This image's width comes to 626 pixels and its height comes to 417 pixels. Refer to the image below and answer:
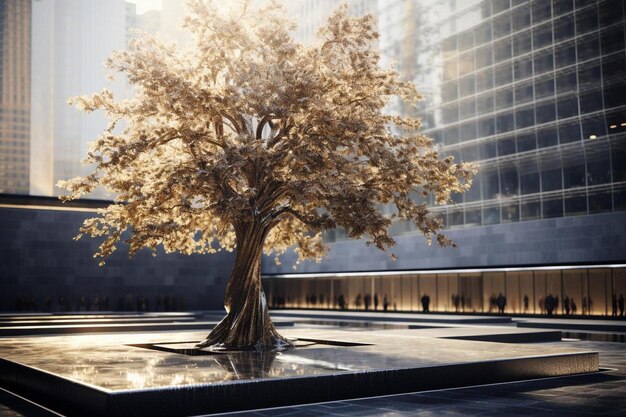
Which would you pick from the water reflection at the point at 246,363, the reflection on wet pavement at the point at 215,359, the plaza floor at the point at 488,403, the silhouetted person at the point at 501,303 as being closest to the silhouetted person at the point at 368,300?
the silhouetted person at the point at 501,303

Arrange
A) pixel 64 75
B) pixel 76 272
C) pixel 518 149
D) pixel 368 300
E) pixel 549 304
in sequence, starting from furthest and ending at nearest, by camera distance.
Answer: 1. pixel 64 75
2. pixel 368 300
3. pixel 76 272
4. pixel 518 149
5. pixel 549 304

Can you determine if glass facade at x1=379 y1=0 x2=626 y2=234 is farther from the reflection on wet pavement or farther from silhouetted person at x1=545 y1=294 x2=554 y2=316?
the reflection on wet pavement

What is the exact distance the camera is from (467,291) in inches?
1986

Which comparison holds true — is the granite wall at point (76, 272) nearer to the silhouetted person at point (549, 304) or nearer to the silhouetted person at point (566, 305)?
the silhouetted person at point (549, 304)

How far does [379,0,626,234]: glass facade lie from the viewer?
141 ft

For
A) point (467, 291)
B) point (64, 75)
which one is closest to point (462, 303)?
point (467, 291)

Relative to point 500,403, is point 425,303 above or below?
below

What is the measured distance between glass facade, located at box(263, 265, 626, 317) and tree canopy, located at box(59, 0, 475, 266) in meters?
26.3

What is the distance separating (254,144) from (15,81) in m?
45.4

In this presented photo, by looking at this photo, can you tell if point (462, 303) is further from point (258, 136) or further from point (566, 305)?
point (258, 136)

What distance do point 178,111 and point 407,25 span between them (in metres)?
42.1

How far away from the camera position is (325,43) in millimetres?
19016

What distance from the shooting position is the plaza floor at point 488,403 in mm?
11406

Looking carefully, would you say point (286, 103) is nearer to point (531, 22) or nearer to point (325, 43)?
point (325, 43)
